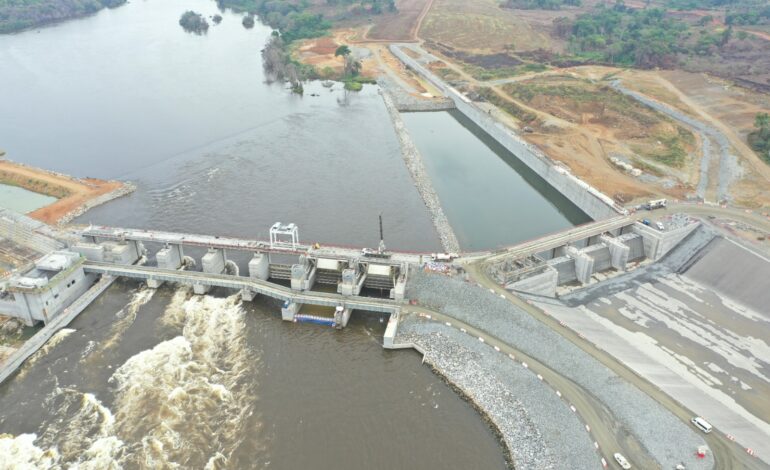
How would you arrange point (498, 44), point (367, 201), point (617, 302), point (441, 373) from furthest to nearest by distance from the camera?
point (498, 44)
point (367, 201)
point (617, 302)
point (441, 373)

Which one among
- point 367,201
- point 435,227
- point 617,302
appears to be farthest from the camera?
point 367,201

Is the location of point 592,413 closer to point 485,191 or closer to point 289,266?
point 289,266

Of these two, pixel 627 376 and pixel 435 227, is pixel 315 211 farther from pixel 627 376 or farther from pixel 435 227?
pixel 627 376

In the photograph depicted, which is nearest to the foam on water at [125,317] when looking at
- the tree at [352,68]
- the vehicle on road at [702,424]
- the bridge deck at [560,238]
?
the bridge deck at [560,238]

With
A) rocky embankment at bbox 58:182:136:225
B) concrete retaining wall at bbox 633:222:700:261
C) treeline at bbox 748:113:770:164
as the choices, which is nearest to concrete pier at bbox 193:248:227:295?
rocky embankment at bbox 58:182:136:225

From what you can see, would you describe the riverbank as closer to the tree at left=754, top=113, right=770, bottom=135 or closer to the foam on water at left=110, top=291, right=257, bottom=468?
the foam on water at left=110, top=291, right=257, bottom=468

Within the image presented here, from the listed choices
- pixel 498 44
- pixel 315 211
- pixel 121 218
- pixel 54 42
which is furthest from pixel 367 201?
pixel 54 42
